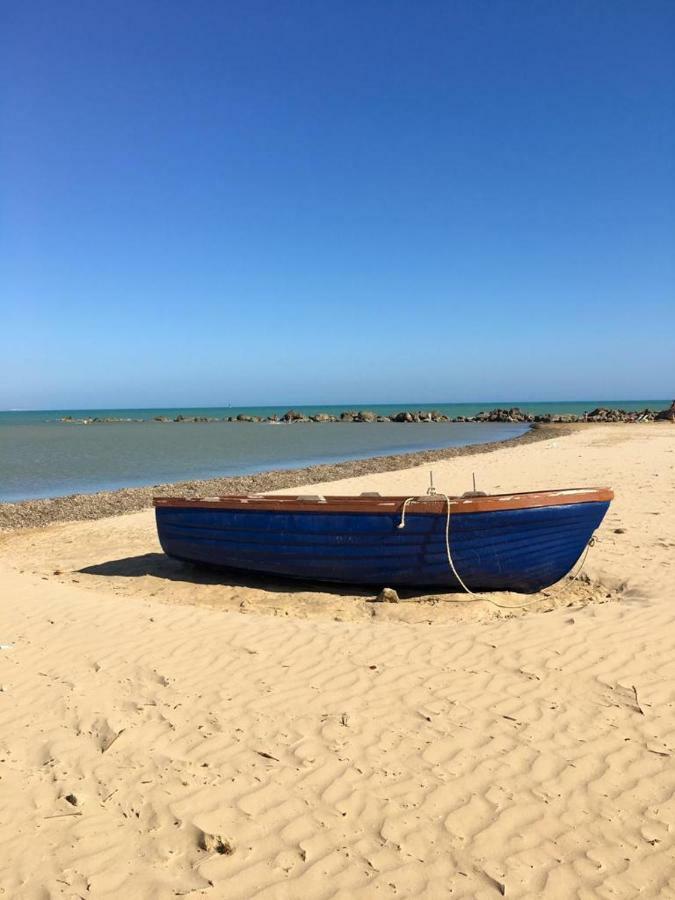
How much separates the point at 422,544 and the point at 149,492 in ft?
40.9

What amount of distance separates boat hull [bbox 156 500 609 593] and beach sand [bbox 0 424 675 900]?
0.96ft

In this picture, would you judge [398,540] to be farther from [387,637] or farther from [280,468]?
[280,468]

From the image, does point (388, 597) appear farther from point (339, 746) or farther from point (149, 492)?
point (149, 492)

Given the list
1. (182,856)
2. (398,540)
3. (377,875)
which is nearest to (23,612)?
(398,540)

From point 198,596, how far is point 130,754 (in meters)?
3.84

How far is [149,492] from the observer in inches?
701

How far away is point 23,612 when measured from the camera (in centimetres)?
699

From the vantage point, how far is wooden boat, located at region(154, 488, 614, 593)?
6.83 m

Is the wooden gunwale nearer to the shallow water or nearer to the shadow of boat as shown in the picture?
the shadow of boat

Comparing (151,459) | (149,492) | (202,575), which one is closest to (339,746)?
(202,575)

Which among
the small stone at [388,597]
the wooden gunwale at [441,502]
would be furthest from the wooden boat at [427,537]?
the small stone at [388,597]

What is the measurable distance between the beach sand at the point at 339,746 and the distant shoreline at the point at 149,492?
787 centimetres

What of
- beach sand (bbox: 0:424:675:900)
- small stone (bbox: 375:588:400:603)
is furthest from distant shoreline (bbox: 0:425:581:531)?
small stone (bbox: 375:588:400:603)

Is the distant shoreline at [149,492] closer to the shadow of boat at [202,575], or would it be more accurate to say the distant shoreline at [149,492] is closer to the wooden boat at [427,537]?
the shadow of boat at [202,575]
